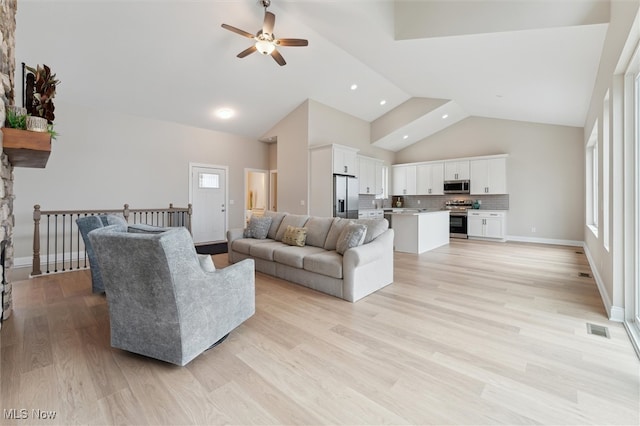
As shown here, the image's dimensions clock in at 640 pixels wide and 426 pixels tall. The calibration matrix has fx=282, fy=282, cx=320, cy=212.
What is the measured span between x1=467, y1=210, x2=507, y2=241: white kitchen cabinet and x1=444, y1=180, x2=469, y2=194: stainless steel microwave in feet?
2.15

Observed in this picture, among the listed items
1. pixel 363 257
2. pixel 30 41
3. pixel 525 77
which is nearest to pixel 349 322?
pixel 363 257

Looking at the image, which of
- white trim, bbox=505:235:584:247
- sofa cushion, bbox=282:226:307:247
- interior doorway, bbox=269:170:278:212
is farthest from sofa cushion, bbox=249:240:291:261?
white trim, bbox=505:235:584:247

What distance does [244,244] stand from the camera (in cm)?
459

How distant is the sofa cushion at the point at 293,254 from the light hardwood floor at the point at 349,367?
49cm

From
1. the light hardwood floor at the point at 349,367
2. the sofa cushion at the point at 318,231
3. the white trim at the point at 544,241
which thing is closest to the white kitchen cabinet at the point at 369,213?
the white trim at the point at 544,241

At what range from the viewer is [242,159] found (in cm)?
800

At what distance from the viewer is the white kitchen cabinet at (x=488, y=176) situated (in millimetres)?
7664

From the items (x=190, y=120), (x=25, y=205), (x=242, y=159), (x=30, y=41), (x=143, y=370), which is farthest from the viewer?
(x=242, y=159)

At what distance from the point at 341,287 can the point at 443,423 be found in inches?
73.2

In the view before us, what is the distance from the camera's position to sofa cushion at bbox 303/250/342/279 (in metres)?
3.28

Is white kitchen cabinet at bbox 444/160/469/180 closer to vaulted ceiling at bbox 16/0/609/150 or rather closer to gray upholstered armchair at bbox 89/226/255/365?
vaulted ceiling at bbox 16/0/609/150

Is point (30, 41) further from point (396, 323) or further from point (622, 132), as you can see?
point (622, 132)

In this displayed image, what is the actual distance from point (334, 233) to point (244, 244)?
157cm

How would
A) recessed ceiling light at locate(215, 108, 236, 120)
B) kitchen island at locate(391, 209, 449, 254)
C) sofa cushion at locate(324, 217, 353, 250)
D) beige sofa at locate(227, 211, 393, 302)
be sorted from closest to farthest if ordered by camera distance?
beige sofa at locate(227, 211, 393, 302)
sofa cushion at locate(324, 217, 353, 250)
kitchen island at locate(391, 209, 449, 254)
recessed ceiling light at locate(215, 108, 236, 120)
